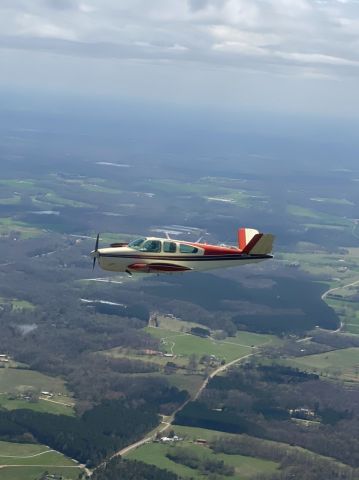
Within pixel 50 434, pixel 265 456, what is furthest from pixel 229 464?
pixel 50 434

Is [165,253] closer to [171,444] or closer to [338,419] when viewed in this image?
[171,444]

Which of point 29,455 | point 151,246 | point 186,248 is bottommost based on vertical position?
point 29,455

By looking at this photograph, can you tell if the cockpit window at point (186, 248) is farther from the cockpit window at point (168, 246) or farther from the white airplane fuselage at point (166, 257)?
the cockpit window at point (168, 246)

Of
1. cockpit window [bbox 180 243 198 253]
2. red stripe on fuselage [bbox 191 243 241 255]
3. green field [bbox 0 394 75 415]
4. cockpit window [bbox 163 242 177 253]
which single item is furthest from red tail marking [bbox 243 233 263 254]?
green field [bbox 0 394 75 415]

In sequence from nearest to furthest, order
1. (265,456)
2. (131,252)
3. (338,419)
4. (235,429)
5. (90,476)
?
(131,252), (90,476), (265,456), (235,429), (338,419)

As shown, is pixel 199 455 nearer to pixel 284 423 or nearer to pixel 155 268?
pixel 284 423

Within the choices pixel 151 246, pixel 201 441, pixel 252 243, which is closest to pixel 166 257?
pixel 151 246
